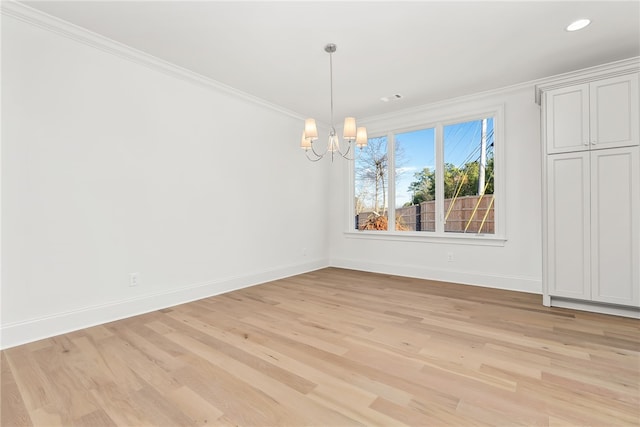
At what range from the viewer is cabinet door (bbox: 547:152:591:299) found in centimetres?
305

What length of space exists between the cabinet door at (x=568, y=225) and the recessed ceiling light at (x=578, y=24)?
1.15 metres

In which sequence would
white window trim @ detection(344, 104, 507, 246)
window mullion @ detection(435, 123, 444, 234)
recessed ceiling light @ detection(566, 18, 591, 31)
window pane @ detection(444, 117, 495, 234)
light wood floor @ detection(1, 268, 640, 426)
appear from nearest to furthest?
1. light wood floor @ detection(1, 268, 640, 426)
2. recessed ceiling light @ detection(566, 18, 591, 31)
3. white window trim @ detection(344, 104, 507, 246)
4. window pane @ detection(444, 117, 495, 234)
5. window mullion @ detection(435, 123, 444, 234)

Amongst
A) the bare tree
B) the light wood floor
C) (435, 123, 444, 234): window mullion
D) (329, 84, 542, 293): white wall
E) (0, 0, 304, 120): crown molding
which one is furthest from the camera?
the bare tree

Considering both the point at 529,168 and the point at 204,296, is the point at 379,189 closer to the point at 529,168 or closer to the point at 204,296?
the point at 529,168

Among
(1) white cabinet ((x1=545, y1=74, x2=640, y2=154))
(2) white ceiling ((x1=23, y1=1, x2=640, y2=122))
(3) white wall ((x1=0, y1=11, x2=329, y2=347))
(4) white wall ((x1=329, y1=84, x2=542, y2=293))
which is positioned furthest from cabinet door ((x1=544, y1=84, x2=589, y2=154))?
(3) white wall ((x1=0, y1=11, x2=329, y2=347))

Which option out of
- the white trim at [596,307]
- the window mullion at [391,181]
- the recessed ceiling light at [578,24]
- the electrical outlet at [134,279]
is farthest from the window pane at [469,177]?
the electrical outlet at [134,279]

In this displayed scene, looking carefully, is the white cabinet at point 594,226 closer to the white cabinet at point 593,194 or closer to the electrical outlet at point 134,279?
the white cabinet at point 593,194

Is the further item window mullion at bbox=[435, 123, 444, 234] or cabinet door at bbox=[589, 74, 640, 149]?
window mullion at bbox=[435, 123, 444, 234]

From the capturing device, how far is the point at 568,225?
10.3 feet

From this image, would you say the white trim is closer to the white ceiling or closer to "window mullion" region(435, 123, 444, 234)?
"window mullion" region(435, 123, 444, 234)

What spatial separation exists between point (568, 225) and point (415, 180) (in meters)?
2.10

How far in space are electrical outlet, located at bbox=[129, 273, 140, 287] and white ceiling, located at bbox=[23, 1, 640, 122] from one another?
7.22 feet

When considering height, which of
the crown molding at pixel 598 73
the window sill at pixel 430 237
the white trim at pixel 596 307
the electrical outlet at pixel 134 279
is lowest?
the white trim at pixel 596 307

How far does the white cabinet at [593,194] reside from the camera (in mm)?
2857
